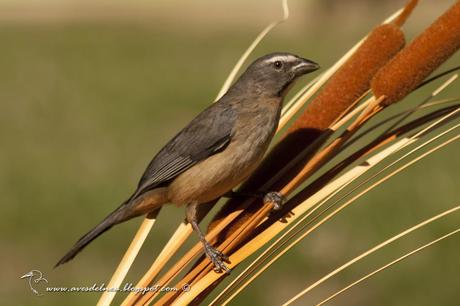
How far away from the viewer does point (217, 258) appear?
258 cm

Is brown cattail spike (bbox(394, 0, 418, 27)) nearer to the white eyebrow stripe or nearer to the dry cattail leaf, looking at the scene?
the dry cattail leaf

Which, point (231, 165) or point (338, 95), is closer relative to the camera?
point (338, 95)

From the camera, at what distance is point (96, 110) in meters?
11.5

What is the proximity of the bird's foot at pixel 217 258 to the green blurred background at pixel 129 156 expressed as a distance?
383cm

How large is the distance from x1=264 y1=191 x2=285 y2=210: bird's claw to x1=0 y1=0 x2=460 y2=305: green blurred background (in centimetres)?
376

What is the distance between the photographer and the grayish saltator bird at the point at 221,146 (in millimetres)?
4039

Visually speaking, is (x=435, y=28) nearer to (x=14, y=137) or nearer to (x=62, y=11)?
(x=14, y=137)

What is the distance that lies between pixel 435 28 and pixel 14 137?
27.7 ft

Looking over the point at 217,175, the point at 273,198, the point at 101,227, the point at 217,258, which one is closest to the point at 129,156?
the point at 217,175

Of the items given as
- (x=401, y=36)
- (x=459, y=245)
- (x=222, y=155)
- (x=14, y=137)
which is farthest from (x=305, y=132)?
(x=14, y=137)

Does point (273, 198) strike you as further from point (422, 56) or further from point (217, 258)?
point (422, 56)

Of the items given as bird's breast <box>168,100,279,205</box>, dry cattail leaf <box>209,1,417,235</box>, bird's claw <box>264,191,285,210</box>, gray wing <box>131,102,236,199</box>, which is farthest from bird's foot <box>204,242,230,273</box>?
gray wing <box>131,102,236,199</box>

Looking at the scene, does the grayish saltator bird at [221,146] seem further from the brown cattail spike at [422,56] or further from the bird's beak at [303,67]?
the brown cattail spike at [422,56]

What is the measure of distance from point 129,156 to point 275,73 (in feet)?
17.8
